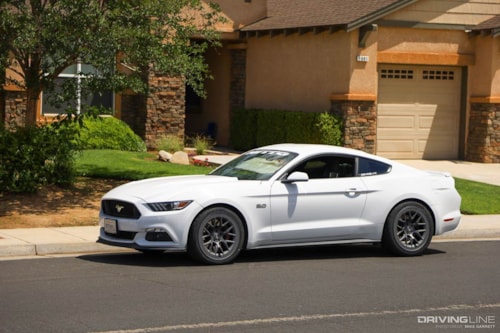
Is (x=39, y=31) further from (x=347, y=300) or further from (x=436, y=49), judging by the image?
(x=436, y=49)

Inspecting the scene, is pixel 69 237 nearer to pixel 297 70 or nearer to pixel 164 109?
pixel 164 109

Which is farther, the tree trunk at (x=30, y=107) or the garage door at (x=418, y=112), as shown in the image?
the garage door at (x=418, y=112)

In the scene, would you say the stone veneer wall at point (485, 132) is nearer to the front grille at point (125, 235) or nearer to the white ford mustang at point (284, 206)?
the white ford mustang at point (284, 206)

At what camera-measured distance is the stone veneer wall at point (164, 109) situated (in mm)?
26516

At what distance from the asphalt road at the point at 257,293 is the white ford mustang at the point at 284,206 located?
0.33 m

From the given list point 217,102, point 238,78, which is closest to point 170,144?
point 238,78

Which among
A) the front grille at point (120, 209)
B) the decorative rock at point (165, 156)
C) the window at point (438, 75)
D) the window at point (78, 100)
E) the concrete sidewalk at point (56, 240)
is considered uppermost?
the window at point (438, 75)

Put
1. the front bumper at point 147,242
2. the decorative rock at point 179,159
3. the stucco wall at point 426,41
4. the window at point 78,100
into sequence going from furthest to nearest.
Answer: the window at point 78,100
the stucco wall at point 426,41
the decorative rock at point 179,159
the front bumper at point 147,242

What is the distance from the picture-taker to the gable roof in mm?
24469

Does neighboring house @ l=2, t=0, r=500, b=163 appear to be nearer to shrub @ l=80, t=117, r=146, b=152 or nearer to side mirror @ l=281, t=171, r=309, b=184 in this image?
shrub @ l=80, t=117, r=146, b=152

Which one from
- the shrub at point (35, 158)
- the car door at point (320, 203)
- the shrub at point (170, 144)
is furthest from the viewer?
the shrub at point (170, 144)

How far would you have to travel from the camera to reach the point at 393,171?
13438mm

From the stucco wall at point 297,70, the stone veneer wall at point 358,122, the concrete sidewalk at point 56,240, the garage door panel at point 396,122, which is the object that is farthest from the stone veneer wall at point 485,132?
the concrete sidewalk at point 56,240

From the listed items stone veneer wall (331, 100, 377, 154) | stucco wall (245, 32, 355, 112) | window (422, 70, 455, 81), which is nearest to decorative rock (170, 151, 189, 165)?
stone veneer wall (331, 100, 377, 154)
